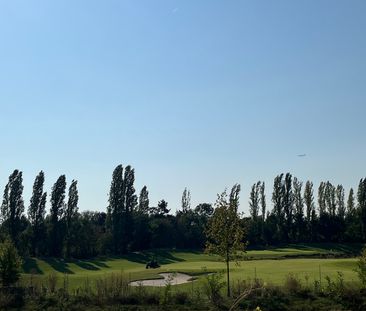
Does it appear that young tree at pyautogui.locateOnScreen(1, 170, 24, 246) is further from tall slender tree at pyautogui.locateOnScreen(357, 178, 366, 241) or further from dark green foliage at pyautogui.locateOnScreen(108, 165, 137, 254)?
tall slender tree at pyautogui.locateOnScreen(357, 178, 366, 241)

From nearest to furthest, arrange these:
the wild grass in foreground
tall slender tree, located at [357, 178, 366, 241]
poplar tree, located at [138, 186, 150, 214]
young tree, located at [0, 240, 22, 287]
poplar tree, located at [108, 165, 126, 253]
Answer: the wild grass in foreground
young tree, located at [0, 240, 22, 287]
poplar tree, located at [108, 165, 126, 253]
tall slender tree, located at [357, 178, 366, 241]
poplar tree, located at [138, 186, 150, 214]

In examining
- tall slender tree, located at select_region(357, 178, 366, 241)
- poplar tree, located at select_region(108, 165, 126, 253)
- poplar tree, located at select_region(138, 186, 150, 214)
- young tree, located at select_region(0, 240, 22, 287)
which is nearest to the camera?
young tree, located at select_region(0, 240, 22, 287)

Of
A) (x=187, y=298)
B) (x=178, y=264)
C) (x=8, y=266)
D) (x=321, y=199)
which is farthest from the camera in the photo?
(x=321, y=199)

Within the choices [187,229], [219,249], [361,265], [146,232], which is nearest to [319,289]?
[361,265]

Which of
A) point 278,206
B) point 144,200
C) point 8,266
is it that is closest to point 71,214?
point 144,200

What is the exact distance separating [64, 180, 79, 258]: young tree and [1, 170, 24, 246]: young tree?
7433 mm

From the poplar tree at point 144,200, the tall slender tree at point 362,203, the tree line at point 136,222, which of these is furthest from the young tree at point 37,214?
the tall slender tree at point 362,203

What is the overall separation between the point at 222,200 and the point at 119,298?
838 cm

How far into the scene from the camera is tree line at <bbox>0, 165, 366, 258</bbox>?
76.0 metres

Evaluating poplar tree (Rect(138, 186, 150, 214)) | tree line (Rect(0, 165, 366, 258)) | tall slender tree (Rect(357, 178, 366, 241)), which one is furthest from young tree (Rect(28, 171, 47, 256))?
tall slender tree (Rect(357, 178, 366, 241))

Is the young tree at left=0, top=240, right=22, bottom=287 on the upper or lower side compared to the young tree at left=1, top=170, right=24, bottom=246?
lower

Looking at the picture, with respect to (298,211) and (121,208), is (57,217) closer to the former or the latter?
(121,208)

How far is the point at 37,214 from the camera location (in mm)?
77875

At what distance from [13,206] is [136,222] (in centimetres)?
2122
